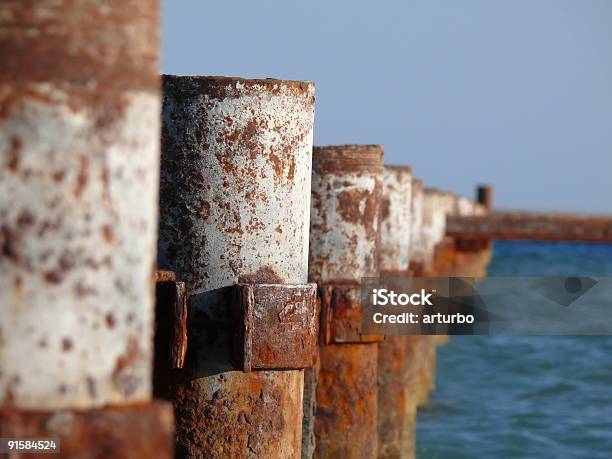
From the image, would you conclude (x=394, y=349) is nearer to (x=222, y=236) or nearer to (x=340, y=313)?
(x=340, y=313)

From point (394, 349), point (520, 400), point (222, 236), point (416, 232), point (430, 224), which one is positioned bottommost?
point (520, 400)

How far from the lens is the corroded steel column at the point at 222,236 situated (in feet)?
12.5

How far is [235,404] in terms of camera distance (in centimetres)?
381

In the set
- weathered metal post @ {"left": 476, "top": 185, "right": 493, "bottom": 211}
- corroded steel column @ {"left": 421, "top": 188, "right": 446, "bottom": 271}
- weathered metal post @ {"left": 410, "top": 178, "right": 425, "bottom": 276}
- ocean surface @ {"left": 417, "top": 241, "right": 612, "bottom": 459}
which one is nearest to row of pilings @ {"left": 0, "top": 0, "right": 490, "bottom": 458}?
ocean surface @ {"left": 417, "top": 241, "right": 612, "bottom": 459}

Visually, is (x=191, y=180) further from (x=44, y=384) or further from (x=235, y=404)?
(x=44, y=384)

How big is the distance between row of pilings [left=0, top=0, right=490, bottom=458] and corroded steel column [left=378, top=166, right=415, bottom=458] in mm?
15

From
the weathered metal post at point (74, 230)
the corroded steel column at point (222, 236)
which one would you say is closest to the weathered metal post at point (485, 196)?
the corroded steel column at point (222, 236)

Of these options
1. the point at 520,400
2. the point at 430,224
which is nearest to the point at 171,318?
the point at 520,400

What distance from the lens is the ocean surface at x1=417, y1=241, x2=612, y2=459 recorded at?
945cm

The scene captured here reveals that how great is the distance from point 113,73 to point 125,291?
337 mm

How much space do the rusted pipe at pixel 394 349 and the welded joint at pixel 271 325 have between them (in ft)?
11.5

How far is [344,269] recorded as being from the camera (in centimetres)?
551

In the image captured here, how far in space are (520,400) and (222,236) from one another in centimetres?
819

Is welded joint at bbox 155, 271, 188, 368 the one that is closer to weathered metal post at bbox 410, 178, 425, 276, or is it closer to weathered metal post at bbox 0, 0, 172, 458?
weathered metal post at bbox 0, 0, 172, 458
